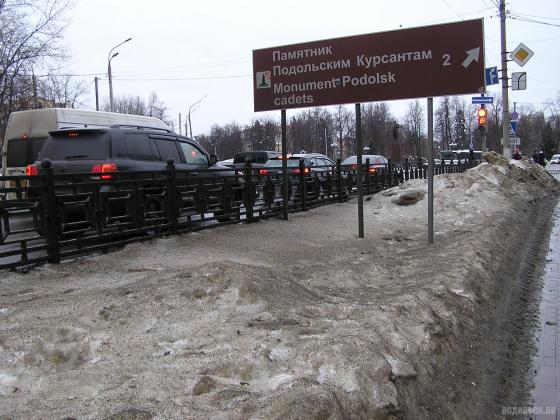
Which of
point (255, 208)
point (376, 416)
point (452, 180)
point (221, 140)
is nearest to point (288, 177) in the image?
point (255, 208)

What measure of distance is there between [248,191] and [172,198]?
2384 mm

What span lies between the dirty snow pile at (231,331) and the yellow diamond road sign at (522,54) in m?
17.3

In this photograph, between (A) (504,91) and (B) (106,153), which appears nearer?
(B) (106,153)

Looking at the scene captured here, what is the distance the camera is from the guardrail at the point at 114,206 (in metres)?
6.13

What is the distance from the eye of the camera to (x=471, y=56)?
848cm

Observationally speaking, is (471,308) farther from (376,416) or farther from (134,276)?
(134,276)

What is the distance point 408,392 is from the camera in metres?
3.58

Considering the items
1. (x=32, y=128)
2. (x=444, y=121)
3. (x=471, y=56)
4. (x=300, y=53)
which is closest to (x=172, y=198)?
(x=300, y=53)

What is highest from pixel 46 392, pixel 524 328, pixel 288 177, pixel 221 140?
pixel 221 140

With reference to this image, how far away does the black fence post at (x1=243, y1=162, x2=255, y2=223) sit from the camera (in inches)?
406

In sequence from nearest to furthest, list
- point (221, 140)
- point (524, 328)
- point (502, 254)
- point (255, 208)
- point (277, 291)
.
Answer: point (277, 291) → point (524, 328) → point (502, 254) → point (255, 208) → point (221, 140)

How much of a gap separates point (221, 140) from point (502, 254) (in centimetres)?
9255

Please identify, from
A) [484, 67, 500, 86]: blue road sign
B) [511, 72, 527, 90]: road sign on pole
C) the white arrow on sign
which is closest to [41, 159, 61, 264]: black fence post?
the white arrow on sign

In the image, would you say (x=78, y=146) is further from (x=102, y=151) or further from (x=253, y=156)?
(x=253, y=156)
